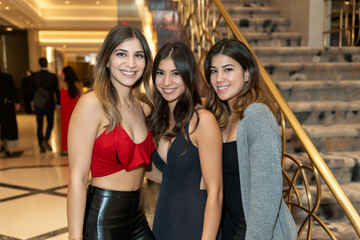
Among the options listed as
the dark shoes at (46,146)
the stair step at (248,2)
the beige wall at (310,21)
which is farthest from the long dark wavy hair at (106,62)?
the dark shoes at (46,146)

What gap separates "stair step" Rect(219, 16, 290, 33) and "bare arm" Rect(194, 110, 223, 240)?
3720 millimetres

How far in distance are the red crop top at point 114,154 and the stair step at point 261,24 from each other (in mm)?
3752

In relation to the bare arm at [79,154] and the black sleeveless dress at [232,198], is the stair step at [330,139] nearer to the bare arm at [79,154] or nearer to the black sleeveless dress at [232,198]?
the black sleeveless dress at [232,198]

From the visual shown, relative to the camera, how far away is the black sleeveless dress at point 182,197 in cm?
173

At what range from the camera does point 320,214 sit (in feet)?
8.78

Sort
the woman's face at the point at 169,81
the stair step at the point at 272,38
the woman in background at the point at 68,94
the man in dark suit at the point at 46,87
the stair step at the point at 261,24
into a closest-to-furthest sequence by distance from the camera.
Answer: the woman's face at the point at 169,81, the stair step at the point at 272,38, the stair step at the point at 261,24, the man in dark suit at the point at 46,87, the woman in background at the point at 68,94

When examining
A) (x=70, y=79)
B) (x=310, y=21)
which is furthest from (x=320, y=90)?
(x=70, y=79)

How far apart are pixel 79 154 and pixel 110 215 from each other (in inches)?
12.7

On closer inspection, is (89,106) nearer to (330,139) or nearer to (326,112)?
(330,139)

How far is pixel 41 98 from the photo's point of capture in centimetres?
677

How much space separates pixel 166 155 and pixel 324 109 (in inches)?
89.2

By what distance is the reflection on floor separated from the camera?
3.51m

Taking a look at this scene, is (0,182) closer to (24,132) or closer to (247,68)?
(247,68)

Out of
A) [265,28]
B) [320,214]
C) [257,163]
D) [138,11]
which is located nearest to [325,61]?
[265,28]
